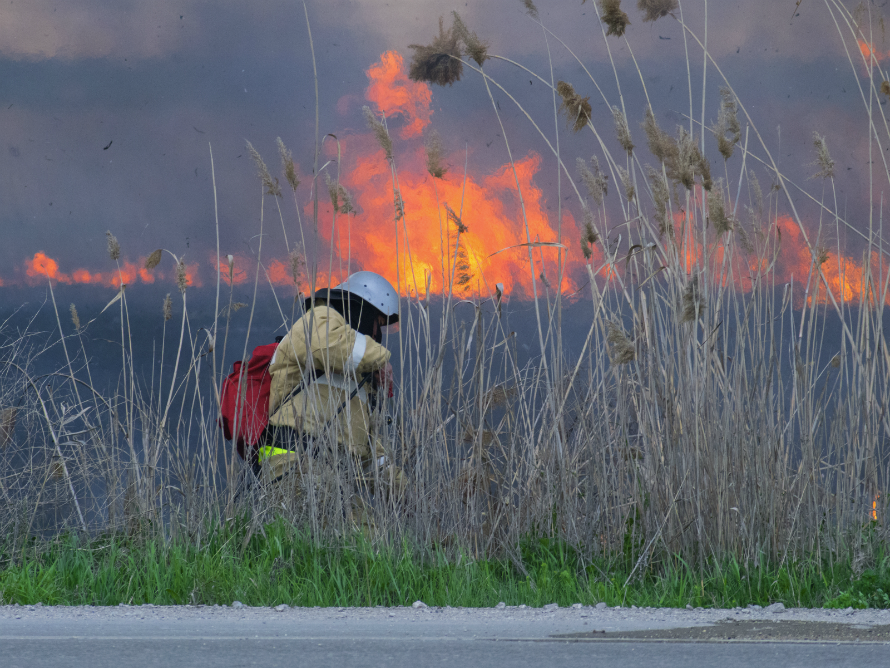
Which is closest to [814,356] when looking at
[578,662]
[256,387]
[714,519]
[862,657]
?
[714,519]

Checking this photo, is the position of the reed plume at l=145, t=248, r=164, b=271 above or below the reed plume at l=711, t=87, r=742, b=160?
below

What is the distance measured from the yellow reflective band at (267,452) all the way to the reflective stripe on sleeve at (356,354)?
39 cm

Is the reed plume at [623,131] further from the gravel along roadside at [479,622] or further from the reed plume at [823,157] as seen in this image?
the gravel along roadside at [479,622]

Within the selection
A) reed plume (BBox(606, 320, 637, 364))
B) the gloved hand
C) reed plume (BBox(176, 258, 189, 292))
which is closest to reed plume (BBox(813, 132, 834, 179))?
reed plume (BBox(606, 320, 637, 364))

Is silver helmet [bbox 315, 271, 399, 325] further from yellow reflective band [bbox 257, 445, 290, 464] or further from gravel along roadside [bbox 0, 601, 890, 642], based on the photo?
gravel along roadside [bbox 0, 601, 890, 642]

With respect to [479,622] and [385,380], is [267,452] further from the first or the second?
[479,622]

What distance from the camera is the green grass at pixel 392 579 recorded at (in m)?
2.91

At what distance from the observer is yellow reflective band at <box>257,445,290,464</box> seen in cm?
343

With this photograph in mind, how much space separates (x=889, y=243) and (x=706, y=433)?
105cm

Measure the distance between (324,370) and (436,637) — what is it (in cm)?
136

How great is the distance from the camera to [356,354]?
347 centimetres

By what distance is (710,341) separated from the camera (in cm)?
307

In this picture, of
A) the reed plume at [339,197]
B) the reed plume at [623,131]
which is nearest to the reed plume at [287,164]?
the reed plume at [339,197]

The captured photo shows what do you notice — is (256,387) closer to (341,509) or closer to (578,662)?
(341,509)
